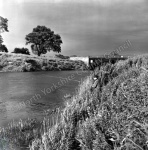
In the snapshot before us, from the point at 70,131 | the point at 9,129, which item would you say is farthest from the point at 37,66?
the point at 70,131

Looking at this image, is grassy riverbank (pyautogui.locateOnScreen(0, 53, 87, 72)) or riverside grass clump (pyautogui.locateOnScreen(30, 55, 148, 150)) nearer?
riverside grass clump (pyautogui.locateOnScreen(30, 55, 148, 150))

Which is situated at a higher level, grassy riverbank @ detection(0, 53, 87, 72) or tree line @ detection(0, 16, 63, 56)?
tree line @ detection(0, 16, 63, 56)

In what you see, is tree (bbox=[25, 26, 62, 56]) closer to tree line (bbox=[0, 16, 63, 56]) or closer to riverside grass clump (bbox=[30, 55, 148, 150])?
tree line (bbox=[0, 16, 63, 56])

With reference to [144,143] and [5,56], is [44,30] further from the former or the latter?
[144,143]

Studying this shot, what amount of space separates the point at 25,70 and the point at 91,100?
5555 centimetres

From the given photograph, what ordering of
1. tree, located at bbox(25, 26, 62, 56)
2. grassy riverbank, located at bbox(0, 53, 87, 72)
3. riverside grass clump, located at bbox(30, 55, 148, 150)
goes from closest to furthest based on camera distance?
1. riverside grass clump, located at bbox(30, 55, 148, 150)
2. grassy riverbank, located at bbox(0, 53, 87, 72)
3. tree, located at bbox(25, 26, 62, 56)

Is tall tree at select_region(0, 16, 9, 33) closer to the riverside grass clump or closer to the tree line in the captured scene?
the tree line

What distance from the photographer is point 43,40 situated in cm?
9144

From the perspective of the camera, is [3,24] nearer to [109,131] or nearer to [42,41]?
[42,41]

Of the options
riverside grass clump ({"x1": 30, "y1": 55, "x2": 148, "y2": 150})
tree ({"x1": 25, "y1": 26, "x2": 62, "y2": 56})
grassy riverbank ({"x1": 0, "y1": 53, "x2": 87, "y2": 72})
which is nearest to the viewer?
riverside grass clump ({"x1": 30, "y1": 55, "x2": 148, "y2": 150})

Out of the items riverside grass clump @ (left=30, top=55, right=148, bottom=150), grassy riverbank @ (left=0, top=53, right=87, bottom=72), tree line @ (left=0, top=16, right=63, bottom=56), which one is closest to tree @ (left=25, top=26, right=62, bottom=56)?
tree line @ (left=0, top=16, right=63, bottom=56)

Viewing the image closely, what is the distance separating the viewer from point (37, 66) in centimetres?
7156

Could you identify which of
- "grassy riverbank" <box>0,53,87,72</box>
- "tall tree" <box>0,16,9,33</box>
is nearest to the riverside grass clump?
"grassy riverbank" <box>0,53,87,72</box>

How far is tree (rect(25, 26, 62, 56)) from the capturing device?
8969cm
